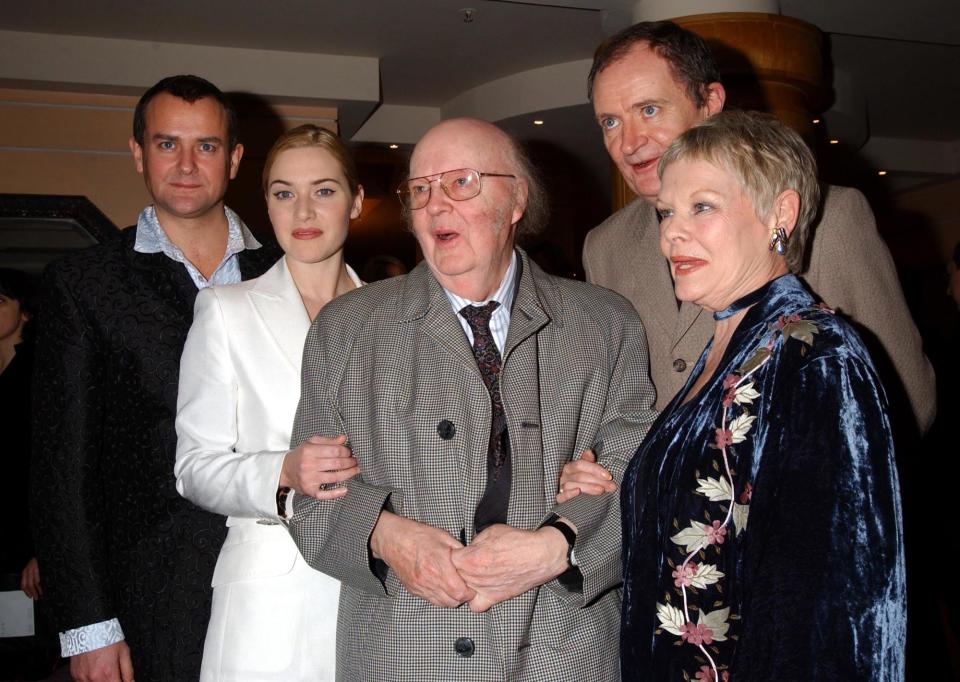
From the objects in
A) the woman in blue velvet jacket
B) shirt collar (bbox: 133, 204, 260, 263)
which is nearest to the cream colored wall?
shirt collar (bbox: 133, 204, 260, 263)

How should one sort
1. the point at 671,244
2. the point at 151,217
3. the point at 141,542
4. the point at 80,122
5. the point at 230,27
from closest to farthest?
1. the point at 671,244
2. the point at 141,542
3. the point at 151,217
4. the point at 230,27
5. the point at 80,122

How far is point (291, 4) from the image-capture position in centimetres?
611

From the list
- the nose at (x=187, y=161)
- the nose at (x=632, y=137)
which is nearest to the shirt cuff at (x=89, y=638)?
the nose at (x=187, y=161)

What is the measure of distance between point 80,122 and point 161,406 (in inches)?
218

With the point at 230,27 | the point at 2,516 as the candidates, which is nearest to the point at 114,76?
the point at 230,27

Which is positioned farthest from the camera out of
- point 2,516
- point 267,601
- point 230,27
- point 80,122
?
point 80,122

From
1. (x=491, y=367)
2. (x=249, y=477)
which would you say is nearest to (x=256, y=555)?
(x=249, y=477)

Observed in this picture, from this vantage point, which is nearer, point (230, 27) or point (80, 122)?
point (230, 27)

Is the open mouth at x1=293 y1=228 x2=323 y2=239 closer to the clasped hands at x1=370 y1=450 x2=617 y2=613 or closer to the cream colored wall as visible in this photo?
the clasped hands at x1=370 y1=450 x2=617 y2=613

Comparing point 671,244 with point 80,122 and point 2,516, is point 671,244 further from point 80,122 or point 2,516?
point 80,122

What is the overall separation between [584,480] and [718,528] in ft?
1.31

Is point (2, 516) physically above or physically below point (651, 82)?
below

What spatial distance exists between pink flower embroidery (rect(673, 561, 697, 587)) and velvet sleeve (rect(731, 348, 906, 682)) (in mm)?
121

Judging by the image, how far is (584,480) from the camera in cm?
188
